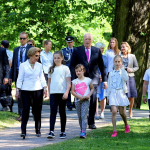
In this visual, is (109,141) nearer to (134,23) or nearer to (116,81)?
(116,81)

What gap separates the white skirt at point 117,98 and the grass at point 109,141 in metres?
0.68

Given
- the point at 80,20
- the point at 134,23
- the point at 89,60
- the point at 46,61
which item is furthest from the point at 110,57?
the point at 80,20

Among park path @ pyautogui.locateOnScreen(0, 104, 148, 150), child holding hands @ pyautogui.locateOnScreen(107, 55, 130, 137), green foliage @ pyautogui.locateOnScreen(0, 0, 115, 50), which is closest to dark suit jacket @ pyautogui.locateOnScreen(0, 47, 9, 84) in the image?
park path @ pyautogui.locateOnScreen(0, 104, 148, 150)

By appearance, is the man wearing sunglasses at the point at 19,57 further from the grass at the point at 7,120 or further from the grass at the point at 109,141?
the grass at the point at 109,141

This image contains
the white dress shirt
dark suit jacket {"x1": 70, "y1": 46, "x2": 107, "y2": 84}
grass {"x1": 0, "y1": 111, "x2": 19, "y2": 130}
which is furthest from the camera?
grass {"x1": 0, "y1": 111, "x2": 19, "y2": 130}

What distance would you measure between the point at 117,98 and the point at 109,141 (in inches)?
48.5

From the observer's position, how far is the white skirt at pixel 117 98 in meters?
9.22

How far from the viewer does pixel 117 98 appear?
9.27 meters

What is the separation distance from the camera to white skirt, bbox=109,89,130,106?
922cm

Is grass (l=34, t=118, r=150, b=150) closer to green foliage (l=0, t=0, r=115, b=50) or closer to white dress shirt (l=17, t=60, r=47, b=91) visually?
white dress shirt (l=17, t=60, r=47, b=91)

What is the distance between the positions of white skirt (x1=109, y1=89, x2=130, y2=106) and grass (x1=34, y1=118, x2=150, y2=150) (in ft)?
2.24

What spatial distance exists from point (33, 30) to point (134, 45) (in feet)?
27.2

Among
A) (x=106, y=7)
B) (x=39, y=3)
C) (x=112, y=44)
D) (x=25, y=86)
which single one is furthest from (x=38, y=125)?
(x=106, y=7)

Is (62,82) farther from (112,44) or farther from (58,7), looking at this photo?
(58,7)
